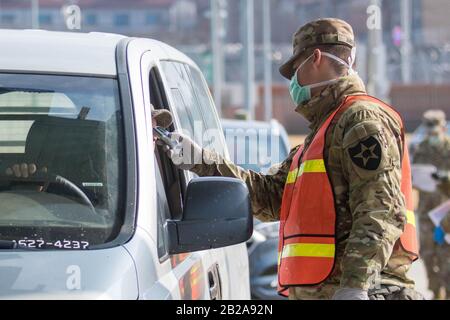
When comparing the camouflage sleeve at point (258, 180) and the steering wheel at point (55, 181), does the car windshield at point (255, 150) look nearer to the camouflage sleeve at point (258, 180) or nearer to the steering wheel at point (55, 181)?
the camouflage sleeve at point (258, 180)

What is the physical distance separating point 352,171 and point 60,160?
0.97 m

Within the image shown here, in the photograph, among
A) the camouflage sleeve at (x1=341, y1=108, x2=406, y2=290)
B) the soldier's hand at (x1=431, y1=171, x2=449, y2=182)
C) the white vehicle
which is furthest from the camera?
the soldier's hand at (x1=431, y1=171, x2=449, y2=182)

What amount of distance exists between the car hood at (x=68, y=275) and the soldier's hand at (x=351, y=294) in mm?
671

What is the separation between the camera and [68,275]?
274 cm

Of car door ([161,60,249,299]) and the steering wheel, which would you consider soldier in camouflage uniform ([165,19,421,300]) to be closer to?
car door ([161,60,249,299])

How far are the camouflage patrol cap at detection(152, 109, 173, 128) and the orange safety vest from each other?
53 cm

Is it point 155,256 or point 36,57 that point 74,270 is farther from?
point 36,57

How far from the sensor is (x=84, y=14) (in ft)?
271

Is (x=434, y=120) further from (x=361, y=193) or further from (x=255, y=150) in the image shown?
(x=361, y=193)

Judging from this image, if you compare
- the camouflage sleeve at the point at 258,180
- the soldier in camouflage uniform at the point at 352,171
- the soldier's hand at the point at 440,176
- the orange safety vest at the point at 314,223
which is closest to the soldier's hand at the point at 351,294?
the soldier in camouflage uniform at the point at 352,171

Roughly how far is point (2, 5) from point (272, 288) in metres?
77.0

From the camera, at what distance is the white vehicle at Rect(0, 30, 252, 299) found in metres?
2.81

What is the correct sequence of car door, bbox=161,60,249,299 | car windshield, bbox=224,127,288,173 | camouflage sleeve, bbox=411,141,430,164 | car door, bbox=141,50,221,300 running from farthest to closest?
camouflage sleeve, bbox=411,141,430,164, car windshield, bbox=224,127,288,173, car door, bbox=161,60,249,299, car door, bbox=141,50,221,300

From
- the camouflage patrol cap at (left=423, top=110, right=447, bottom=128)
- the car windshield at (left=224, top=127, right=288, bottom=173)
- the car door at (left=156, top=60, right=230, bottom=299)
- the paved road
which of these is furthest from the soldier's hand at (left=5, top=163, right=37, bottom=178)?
the camouflage patrol cap at (left=423, top=110, right=447, bottom=128)
